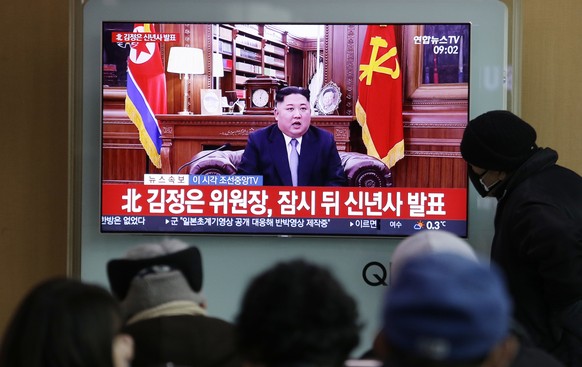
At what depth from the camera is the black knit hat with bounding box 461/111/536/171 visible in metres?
2.95

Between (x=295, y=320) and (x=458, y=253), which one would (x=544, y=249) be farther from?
(x=295, y=320)

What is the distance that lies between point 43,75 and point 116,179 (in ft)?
2.84

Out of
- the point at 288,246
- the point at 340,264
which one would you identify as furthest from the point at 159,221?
the point at 340,264

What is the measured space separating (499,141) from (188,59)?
1.46m

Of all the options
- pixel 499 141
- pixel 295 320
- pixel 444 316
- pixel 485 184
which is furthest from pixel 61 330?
pixel 485 184

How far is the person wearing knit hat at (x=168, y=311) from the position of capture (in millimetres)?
1950

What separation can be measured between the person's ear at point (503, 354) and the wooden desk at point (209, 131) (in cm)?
210

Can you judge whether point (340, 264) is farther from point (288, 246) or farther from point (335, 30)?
point (335, 30)

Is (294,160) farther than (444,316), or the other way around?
(294,160)

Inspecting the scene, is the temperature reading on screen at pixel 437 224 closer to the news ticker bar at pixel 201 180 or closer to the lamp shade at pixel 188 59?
the news ticker bar at pixel 201 180

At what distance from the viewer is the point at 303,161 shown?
3752mm

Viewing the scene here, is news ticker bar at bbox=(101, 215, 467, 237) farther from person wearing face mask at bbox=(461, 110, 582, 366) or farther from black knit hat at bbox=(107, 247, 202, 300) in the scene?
black knit hat at bbox=(107, 247, 202, 300)

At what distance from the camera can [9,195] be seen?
14.3 ft

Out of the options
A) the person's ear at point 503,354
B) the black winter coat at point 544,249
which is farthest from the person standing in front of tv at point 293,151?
the person's ear at point 503,354
